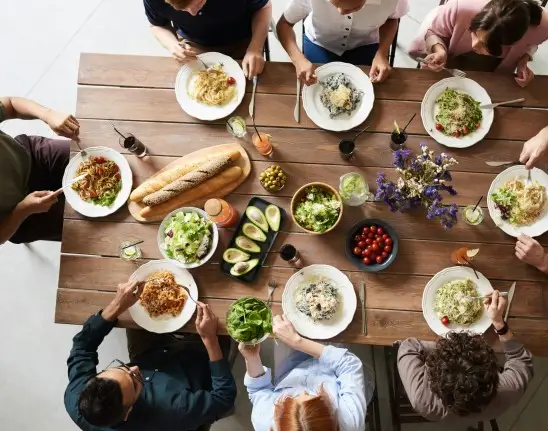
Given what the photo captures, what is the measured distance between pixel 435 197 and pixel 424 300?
19.1 inches

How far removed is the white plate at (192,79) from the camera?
2.43m

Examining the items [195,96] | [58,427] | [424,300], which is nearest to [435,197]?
[424,300]

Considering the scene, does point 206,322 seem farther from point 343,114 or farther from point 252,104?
point 343,114

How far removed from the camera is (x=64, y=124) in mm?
2383

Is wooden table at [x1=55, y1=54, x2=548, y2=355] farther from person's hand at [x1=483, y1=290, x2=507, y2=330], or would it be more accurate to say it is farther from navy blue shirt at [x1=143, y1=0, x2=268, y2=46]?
navy blue shirt at [x1=143, y1=0, x2=268, y2=46]

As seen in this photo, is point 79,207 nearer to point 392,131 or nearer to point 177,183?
point 177,183

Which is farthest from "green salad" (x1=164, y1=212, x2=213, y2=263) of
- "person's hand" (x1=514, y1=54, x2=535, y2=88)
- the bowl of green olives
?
"person's hand" (x1=514, y1=54, x2=535, y2=88)

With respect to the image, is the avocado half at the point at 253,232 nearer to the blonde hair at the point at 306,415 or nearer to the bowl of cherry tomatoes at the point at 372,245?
the bowl of cherry tomatoes at the point at 372,245

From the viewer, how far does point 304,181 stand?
2361mm

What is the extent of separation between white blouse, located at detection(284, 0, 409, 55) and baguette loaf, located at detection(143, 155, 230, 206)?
0.93 meters

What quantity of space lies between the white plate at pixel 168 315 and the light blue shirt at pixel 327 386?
414 millimetres

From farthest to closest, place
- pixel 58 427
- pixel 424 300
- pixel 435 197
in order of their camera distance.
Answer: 1. pixel 58 427
2. pixel 424 300
3. pixel 435 197

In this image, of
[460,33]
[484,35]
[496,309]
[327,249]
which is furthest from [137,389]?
[460,33]

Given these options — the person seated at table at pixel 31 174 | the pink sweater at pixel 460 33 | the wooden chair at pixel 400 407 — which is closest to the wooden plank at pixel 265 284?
the person seated at table at pixel 31 174
